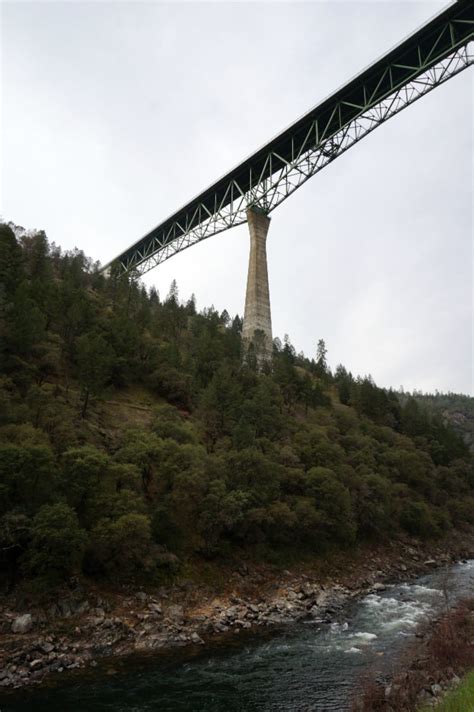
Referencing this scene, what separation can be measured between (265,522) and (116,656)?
49.5 ft

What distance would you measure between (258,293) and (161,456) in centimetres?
3134

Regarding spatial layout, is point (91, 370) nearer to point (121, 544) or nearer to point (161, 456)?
point (161, 456)

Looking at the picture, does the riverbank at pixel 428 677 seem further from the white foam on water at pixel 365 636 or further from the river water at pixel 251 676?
the white foam on water at pixel 365 636

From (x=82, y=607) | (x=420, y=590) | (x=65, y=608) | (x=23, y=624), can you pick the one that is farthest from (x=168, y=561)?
(x=420, y=590)

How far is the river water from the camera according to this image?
1370 centimetres

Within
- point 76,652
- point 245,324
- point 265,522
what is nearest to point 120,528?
point 76,652

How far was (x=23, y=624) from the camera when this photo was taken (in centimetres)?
1720

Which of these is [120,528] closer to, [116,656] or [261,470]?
[116,656]

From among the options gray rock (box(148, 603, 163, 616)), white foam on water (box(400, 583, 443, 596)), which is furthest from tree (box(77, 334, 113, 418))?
white foam on water (box(400, 583, 443, 596))

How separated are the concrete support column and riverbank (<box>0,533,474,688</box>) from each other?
29.7 m

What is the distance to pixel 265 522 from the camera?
3056cm

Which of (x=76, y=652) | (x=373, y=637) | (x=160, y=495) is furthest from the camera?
(x=160, y=495)

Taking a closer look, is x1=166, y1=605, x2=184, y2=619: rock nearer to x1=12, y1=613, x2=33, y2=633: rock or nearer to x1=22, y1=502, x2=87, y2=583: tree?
x1=22, y1=502, x2=87, y2=583: tree

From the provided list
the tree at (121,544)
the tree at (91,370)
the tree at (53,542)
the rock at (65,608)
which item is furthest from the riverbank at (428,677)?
the tree at (91,370)
